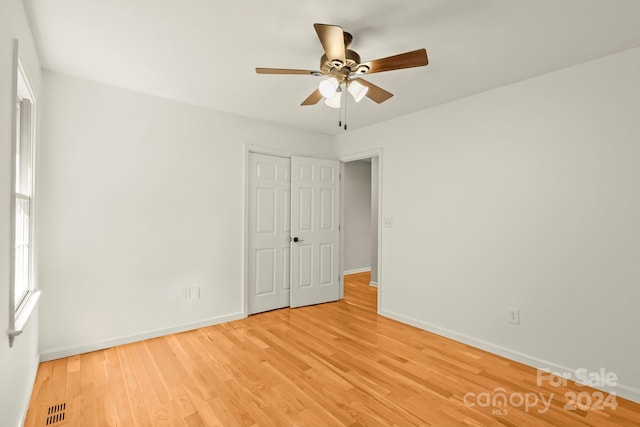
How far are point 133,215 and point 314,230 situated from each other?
2.25 metres

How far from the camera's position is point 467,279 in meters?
3.18

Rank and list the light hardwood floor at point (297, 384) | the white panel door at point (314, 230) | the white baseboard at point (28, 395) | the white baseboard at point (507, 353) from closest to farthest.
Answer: the white baseboard at point (28, 395) → the light hardwood floor at point (297, 384) → the white baseboard at point (507, 353) → the white panel door at point (314, 230)

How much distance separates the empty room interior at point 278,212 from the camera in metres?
1.95

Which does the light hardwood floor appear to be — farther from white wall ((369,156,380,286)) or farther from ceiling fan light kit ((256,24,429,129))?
white wall ((369,156,380,286))

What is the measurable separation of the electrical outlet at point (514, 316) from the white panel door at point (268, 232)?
103 inches

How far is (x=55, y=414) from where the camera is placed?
1.99 metres

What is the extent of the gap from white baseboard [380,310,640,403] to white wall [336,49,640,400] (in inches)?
0.4

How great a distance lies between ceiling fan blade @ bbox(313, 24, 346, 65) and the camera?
1615 millimetres

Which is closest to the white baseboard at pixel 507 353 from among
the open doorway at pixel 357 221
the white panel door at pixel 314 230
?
the white panel door at pixel 314 230

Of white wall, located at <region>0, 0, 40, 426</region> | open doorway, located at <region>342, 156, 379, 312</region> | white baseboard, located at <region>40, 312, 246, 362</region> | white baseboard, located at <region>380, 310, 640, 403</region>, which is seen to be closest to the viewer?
white wall, located at <region>0, 0, 40, 426</region>

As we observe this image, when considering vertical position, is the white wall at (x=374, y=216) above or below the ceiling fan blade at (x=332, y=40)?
below

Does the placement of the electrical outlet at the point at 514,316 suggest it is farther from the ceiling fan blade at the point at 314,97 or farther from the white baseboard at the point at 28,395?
the white baseboard at the point at 28,395

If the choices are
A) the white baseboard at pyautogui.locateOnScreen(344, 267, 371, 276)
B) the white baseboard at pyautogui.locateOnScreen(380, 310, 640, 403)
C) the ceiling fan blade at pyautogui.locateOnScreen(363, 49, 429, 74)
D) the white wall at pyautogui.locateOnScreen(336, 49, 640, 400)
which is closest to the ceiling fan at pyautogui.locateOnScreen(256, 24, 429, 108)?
the ceiling fan blade at pyautogui.locateOnScreen(363, 49, 429, 74)

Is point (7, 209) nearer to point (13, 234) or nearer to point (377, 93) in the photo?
point (13, 234)
